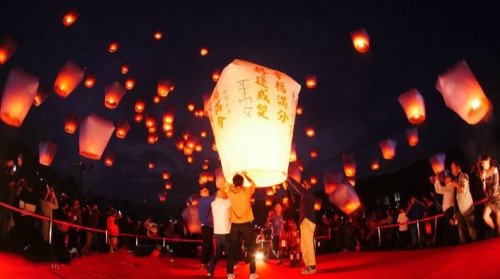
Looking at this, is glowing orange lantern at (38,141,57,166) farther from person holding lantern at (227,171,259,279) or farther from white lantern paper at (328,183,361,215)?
white lantern paper at (328,183,361,215)

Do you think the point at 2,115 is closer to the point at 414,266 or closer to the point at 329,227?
the point at 414,266

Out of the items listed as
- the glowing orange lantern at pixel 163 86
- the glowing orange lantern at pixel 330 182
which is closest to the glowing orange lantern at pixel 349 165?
the glowing orange lantern at pixel 330 182

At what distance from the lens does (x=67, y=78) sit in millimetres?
9086

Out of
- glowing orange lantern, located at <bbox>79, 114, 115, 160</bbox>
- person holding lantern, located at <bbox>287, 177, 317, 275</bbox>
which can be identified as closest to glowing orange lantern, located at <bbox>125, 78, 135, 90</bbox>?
glowing orange lantern, located at <bbox>79, 114, 115, 160</bbox>

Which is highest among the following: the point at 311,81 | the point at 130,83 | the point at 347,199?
the point at 130,83

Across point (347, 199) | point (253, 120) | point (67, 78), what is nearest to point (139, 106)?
point (67, 78)

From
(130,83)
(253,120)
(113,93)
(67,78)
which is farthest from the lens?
(130,83)

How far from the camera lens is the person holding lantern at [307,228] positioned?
662 centimetres

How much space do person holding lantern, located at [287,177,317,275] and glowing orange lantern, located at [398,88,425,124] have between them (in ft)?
14.3

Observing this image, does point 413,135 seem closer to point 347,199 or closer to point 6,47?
point 347,199

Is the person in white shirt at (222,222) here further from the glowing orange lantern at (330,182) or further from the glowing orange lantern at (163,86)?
the glowing orange lantern at (330,182)

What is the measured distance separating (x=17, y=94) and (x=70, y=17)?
448 cm

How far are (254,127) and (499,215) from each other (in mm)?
4502

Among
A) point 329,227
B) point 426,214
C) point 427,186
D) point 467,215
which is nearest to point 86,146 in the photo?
point 467,215
